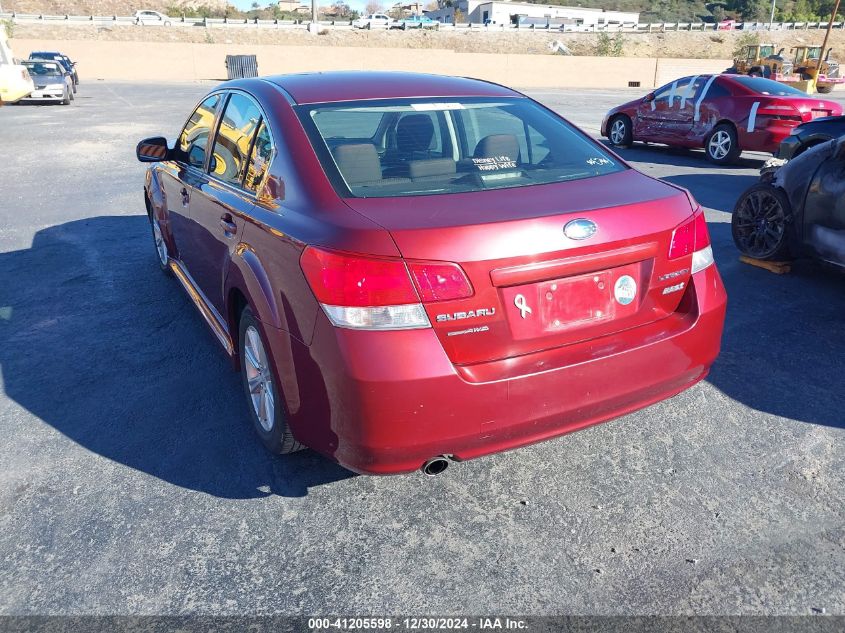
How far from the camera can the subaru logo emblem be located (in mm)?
2473

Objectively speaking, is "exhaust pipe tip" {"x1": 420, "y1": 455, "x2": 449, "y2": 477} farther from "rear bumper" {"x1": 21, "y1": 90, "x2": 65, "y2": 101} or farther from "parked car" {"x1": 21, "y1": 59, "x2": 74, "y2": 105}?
"rear bumper" {"x1": 21, "y1": 90, "x2": 65, "y2": 101}

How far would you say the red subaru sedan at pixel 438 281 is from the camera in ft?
7.66

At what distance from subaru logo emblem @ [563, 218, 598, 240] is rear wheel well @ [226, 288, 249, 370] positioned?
1491 millimetres

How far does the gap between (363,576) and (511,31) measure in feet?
241

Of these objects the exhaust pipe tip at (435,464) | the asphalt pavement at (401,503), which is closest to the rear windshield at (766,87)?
the asphalt pavement at (401,503)

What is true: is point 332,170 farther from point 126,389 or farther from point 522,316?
point 126,389

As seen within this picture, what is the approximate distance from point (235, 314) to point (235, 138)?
92cm

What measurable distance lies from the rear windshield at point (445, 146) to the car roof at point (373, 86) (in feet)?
0.22

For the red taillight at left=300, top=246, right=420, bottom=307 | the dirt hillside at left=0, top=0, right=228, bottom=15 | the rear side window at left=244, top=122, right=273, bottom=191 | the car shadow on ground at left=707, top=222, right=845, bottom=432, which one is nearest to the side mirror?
the rear side window at left=244, top=122, right=273, bottom=191

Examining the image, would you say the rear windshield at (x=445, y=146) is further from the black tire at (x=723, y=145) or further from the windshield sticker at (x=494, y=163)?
the black tire at (x=723, y=145)

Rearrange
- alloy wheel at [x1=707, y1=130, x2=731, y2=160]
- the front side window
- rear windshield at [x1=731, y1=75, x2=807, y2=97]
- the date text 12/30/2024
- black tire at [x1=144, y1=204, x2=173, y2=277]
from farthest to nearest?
1. alloy wheel at [x1=707, y1=130, x2=731, y2=160]
2. rear windshield at [x1=731, y1=75, x2=807, y2=97]
3. black tire at [x1=144, y1=204, x2=173, y2=277]
4. the front side window
5. the date text 12/30/2024

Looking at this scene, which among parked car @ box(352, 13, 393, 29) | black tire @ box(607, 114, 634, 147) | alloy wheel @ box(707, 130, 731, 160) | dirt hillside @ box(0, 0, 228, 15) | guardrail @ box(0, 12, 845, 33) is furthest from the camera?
dirt hillside @ box(0, 0, 228, 15)

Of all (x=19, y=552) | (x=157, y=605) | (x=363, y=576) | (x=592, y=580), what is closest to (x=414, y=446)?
(x=363, y=576)

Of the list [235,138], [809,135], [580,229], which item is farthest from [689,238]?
[809,135]
